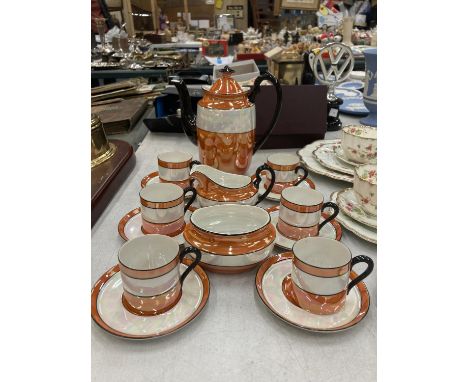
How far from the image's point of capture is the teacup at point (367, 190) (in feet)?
2.10

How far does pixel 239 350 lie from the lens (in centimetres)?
44

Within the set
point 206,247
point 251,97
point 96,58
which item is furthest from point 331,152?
point 96,58

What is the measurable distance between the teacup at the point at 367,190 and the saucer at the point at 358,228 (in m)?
0.03

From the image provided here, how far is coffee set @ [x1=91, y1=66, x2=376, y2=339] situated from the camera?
1.51 feet

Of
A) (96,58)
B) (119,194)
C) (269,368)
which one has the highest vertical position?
(96,58)

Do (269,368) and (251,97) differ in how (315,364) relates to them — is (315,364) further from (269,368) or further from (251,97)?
(251,97)

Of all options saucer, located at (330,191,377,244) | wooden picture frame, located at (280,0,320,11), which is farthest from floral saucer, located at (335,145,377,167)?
wooden picture frame, located at (280,0,320,11)

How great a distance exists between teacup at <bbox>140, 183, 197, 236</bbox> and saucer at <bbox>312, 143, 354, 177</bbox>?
396 millimetres

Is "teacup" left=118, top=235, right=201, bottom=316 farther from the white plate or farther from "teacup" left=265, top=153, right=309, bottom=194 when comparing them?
"teacup" left=265, top=153, right=309, bottom=194

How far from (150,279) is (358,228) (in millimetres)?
368

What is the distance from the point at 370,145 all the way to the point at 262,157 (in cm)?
28

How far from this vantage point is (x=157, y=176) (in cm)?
85

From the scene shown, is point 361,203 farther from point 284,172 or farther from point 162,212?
point 162,212

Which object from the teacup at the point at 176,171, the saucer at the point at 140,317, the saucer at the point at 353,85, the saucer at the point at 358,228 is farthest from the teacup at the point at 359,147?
the saucer at the point at 353,85
